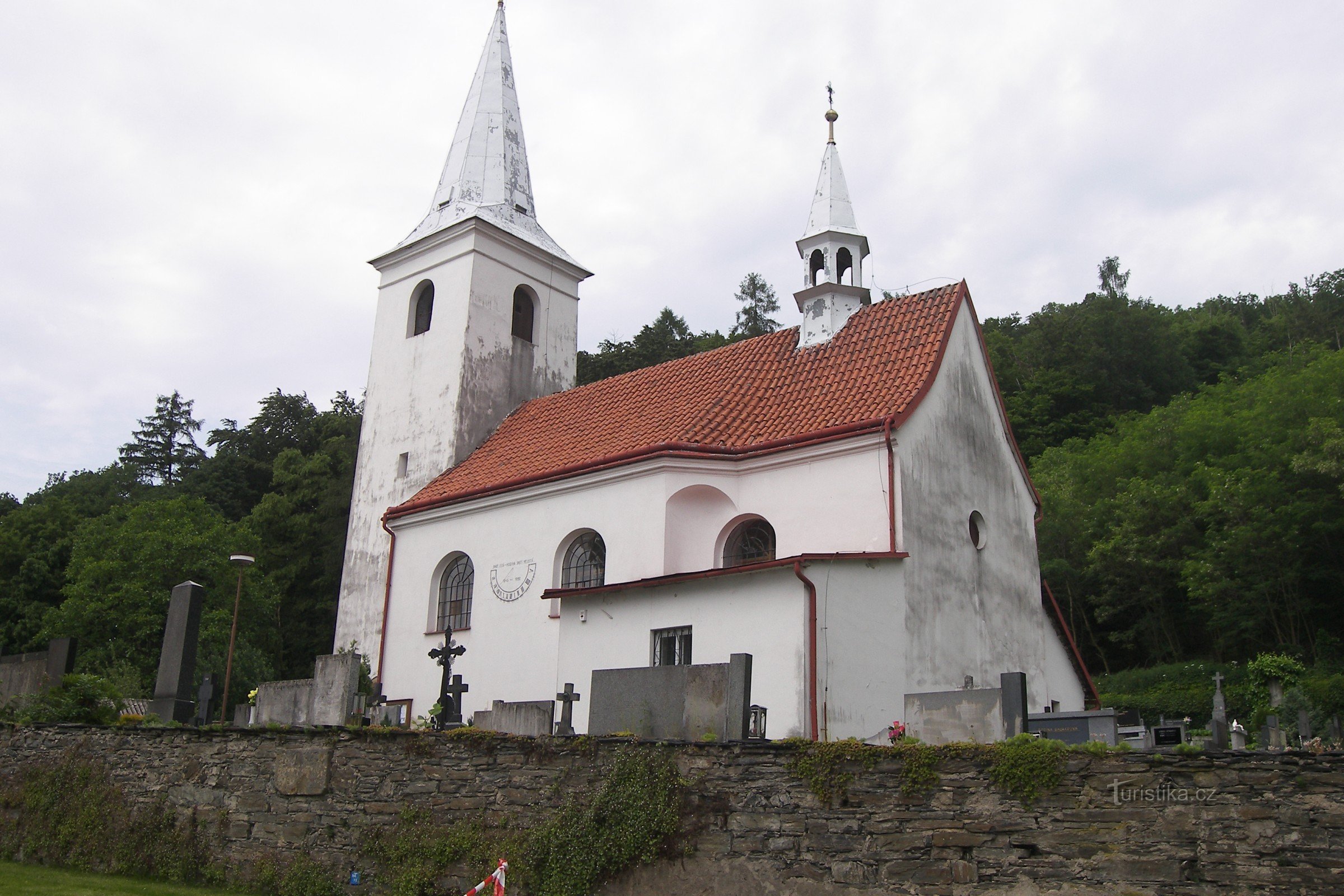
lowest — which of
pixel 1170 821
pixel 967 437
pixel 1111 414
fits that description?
pixel 1170 821

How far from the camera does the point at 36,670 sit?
16234 millimetres

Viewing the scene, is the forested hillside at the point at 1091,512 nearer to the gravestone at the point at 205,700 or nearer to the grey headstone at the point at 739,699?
the gravestone at the point at 205,700

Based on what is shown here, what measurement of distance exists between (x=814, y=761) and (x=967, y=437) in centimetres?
1020

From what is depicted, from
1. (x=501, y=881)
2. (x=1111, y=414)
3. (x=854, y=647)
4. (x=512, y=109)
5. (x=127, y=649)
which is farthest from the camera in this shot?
(x=1111, y=414)

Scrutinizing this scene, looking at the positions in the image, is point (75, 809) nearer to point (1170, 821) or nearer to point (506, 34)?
point (1170, 821)

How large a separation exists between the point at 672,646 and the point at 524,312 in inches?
513

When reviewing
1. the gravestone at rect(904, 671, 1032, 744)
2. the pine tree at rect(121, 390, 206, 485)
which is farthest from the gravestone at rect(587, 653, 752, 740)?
the pine tree at rect(121, 390, 206, 485)

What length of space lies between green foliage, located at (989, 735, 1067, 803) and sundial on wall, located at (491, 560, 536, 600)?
11.6 m

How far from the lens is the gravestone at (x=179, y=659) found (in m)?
14.7

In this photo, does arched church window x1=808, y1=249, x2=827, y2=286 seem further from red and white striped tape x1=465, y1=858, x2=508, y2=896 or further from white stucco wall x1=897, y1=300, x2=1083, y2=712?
red and white striped tape x1=465, y1=858, x2=508, y2=896

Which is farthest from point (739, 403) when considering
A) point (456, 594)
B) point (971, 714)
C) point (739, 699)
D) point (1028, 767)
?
point (1028, 767)

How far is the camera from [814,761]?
941cm

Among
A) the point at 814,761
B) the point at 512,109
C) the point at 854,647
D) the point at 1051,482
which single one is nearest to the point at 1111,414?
the point at 1051,482

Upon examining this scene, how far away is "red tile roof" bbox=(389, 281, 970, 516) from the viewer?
17.6 meters
